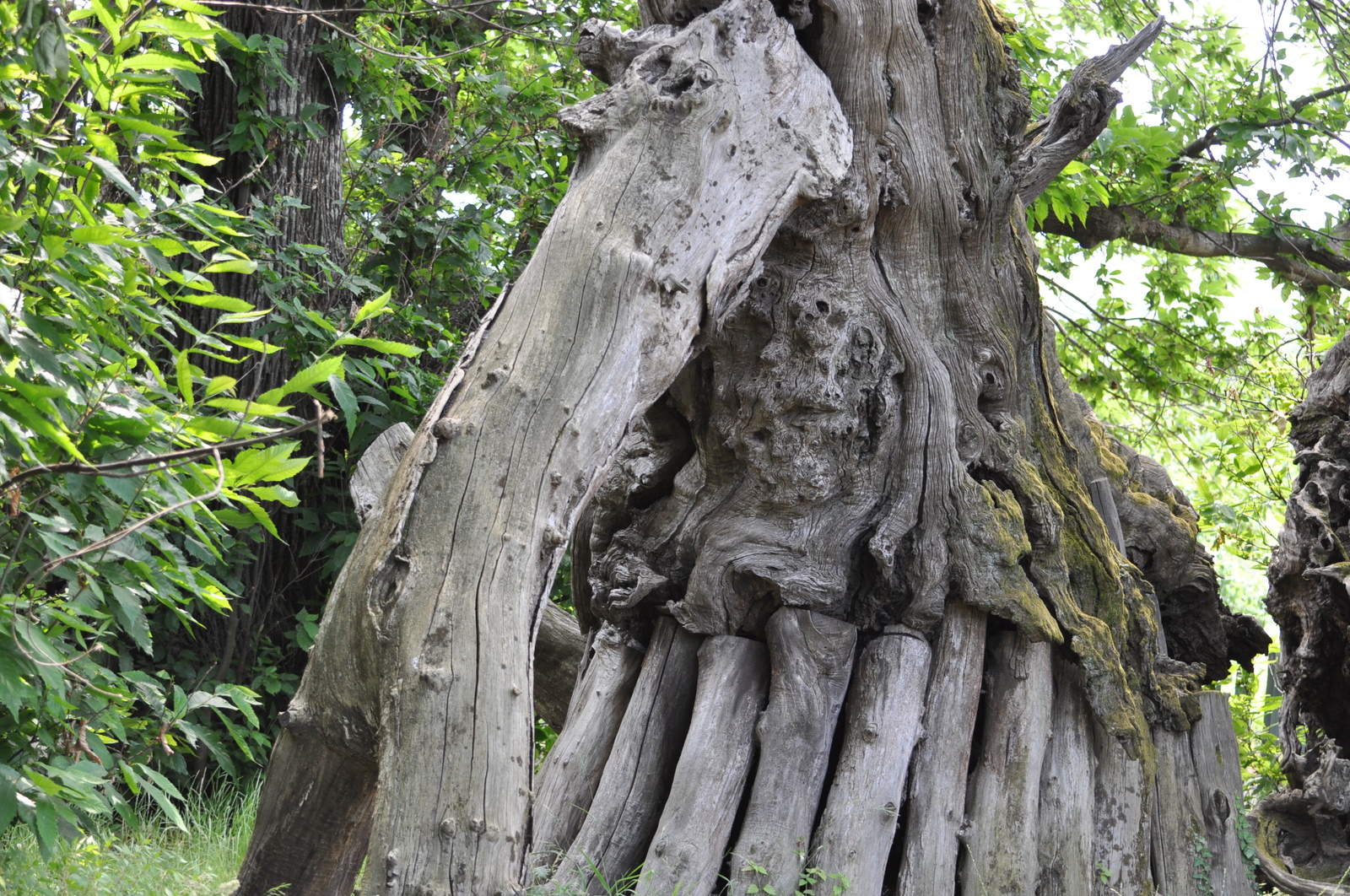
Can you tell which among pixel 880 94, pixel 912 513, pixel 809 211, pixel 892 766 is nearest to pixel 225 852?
pixel 892 766

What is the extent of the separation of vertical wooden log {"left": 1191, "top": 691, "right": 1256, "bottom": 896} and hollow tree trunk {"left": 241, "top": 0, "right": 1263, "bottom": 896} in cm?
9

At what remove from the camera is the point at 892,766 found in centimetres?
320

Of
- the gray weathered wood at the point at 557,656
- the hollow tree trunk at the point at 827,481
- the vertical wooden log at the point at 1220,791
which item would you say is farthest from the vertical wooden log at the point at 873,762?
the gray weathered wood at the point at 557,656

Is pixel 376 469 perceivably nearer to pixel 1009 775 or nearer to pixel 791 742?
pixel 791 742

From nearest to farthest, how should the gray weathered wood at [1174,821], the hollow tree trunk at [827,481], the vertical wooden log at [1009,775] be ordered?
the hollow tree trunk at [827,481] → the vertical wooden log at [1009,775] → the gray weathered wood at [1174,821]

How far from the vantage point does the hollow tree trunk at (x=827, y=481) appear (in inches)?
110

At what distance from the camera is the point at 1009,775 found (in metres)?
3.30

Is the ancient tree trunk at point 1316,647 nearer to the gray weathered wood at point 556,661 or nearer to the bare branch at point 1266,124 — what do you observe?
the bare branch at point 1266,124

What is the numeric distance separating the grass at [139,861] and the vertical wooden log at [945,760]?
6.74ft

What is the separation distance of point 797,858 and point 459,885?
1.42 m

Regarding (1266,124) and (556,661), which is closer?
(556,661)

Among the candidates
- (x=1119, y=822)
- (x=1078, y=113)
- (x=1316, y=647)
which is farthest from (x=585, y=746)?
(x=1316, y=647)

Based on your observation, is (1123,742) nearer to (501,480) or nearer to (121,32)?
(501,480)

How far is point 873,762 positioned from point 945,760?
254 mm
